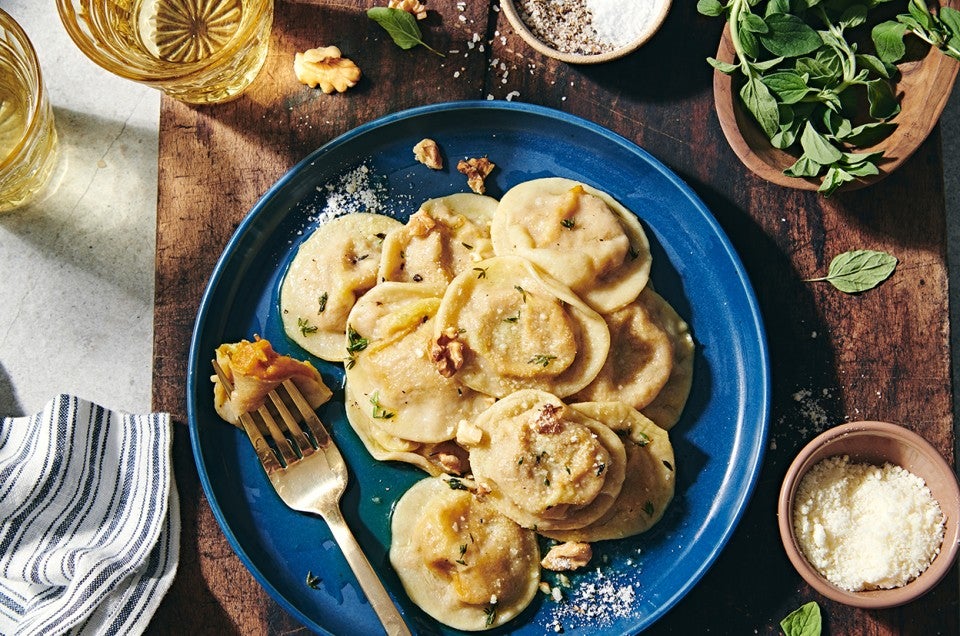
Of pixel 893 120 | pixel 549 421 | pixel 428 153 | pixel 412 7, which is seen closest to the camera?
pixel 549 421

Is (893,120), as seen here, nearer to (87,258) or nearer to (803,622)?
(803,622)

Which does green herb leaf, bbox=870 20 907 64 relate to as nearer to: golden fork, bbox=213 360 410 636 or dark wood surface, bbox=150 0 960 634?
dark wood surface, bbox=150 0 960 634

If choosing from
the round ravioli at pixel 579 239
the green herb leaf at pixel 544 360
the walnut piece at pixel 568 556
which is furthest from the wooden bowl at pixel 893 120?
the walnut piece at pixel 568 556

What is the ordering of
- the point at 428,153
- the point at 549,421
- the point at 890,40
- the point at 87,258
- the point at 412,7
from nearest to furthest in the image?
the point at 549,421 → the point at 890,40 → the point at 428,153 → the point at 412,7 → the point at 87,258

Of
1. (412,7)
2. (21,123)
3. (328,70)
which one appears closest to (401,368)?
(328,70)

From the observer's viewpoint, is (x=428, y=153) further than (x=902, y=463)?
Yes

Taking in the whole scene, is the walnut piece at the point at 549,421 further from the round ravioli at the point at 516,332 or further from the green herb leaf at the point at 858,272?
the green herb leaf at the point at 858,272

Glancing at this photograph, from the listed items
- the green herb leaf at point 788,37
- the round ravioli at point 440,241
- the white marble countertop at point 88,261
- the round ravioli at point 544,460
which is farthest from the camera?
the white marble countertop at point 88,261
